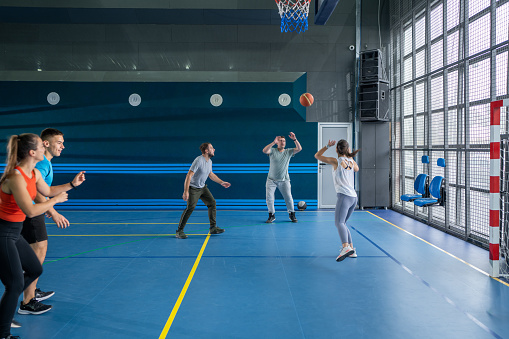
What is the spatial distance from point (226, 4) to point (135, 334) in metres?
8.33

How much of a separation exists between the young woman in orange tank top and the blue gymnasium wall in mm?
7816

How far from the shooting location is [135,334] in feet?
10.9

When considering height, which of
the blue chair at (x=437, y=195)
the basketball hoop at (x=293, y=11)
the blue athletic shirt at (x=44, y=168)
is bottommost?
the blue chair at (x=437, y=195)

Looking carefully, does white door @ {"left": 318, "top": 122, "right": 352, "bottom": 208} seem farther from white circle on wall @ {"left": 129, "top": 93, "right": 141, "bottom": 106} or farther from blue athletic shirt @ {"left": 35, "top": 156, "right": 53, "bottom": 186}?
blue athletic shirt @ {"left": 35, "top": 156, "right": 53, "bottom": 186}

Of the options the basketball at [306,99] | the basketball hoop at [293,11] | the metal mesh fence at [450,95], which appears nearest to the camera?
the metal mesh fence at [450,95]

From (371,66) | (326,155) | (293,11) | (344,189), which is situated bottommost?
(344,189)

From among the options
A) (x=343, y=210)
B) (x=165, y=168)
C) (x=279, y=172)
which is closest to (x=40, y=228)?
(x=343, y=210)

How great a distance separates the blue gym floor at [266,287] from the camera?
11.4ft

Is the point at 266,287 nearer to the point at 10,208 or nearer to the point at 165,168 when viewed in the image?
the point at 10,208

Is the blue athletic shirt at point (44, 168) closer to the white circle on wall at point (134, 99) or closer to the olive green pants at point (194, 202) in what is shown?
the olive green pants at point (194, 202)

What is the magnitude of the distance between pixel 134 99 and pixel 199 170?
4800 millimetres

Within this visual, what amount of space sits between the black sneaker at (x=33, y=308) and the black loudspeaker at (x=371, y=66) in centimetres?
850

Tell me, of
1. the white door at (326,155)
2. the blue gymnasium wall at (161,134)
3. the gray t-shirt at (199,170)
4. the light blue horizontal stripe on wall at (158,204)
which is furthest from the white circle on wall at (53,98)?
the white door at (326,155)

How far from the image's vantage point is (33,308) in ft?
12.3
